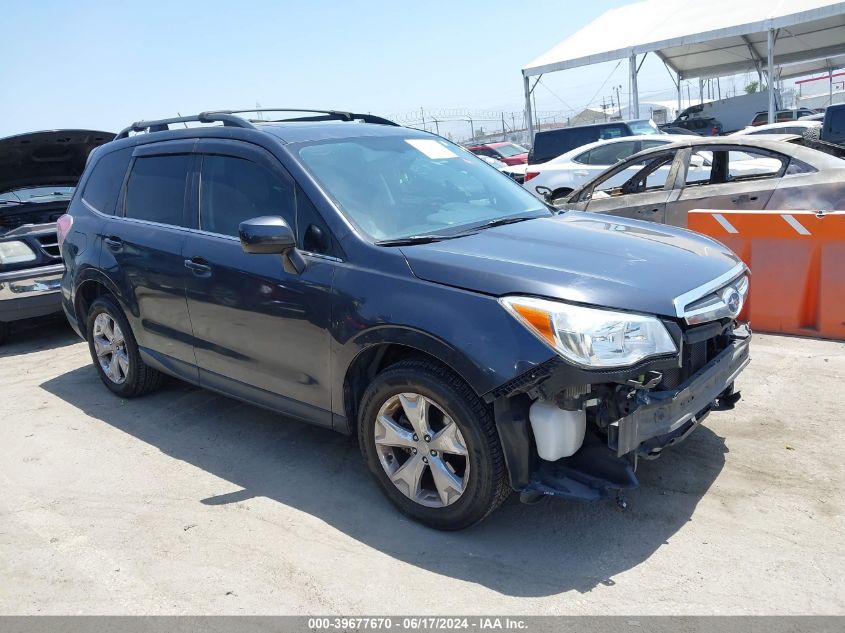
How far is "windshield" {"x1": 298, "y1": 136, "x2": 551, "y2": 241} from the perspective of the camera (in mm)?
3816

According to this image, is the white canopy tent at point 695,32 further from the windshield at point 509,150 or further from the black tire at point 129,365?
the black tire at point 129,365

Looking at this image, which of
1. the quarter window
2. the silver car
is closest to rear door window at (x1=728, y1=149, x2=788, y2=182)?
the silver car

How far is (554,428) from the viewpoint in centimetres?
301

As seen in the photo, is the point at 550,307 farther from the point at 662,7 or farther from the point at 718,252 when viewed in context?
the point at 662,7

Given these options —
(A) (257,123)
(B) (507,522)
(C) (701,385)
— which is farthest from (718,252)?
(A) (257,123)

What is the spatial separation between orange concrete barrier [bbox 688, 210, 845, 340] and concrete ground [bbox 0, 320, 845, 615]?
1.13 metres

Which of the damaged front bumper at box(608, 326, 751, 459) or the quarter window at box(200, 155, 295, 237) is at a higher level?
the quarter window at box(200, 155, 295, 237)

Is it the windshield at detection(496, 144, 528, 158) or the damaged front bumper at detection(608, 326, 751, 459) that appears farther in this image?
the windshield at detection(496, 144, 528, 158)

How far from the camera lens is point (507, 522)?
138 inches

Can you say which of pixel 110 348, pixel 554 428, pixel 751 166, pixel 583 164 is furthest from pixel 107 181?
pixel 583 164

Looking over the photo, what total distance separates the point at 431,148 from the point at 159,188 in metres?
1.84

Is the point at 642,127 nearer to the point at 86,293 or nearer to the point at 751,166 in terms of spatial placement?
the point at 751,166

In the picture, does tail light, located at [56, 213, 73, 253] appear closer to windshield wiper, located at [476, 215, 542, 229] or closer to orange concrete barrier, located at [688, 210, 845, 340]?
windshield wiper, located at [476, 215, 542, 229]

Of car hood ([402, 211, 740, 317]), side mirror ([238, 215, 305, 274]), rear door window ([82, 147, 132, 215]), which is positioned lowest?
car hood ([402, 211, 740, 317])
